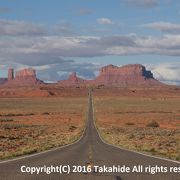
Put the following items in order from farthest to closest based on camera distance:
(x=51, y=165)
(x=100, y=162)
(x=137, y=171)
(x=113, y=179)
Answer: (x=100, y=162), (x=51, y=165), (x=137, y=171), (x=113, y=179)

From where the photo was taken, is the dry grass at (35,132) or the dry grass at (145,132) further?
the dry grass at (35,132)

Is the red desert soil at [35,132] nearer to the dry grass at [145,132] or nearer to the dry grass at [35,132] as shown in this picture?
the dry grass at [35,132]

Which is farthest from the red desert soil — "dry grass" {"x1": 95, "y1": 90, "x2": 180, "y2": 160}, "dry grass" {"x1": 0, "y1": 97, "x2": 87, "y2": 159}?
"dry grass" {"x1": 95, "y1": 90, "x2": 180, "y2": 160}

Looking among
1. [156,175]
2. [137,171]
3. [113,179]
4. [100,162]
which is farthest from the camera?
[100,162]

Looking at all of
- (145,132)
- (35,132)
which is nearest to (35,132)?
(35,132)

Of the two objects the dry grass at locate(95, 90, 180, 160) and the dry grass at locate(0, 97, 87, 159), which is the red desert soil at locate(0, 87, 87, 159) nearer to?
the dry grass at locate(0, 97, 87, 159)

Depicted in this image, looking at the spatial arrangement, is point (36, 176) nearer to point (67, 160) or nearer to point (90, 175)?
point (90, 175)

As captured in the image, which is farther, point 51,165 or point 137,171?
point 51,165

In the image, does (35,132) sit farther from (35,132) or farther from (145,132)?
(145,132)

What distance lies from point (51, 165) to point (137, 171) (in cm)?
354

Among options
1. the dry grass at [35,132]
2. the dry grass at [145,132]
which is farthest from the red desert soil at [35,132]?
the dry grass at [145,132]

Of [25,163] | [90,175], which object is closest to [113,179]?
[90,175]

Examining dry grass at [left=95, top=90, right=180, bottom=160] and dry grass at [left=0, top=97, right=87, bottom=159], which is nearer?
Result: dry grass at [left=95, top=90, right=180, bottom=160]

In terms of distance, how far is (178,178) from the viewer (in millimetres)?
14258
